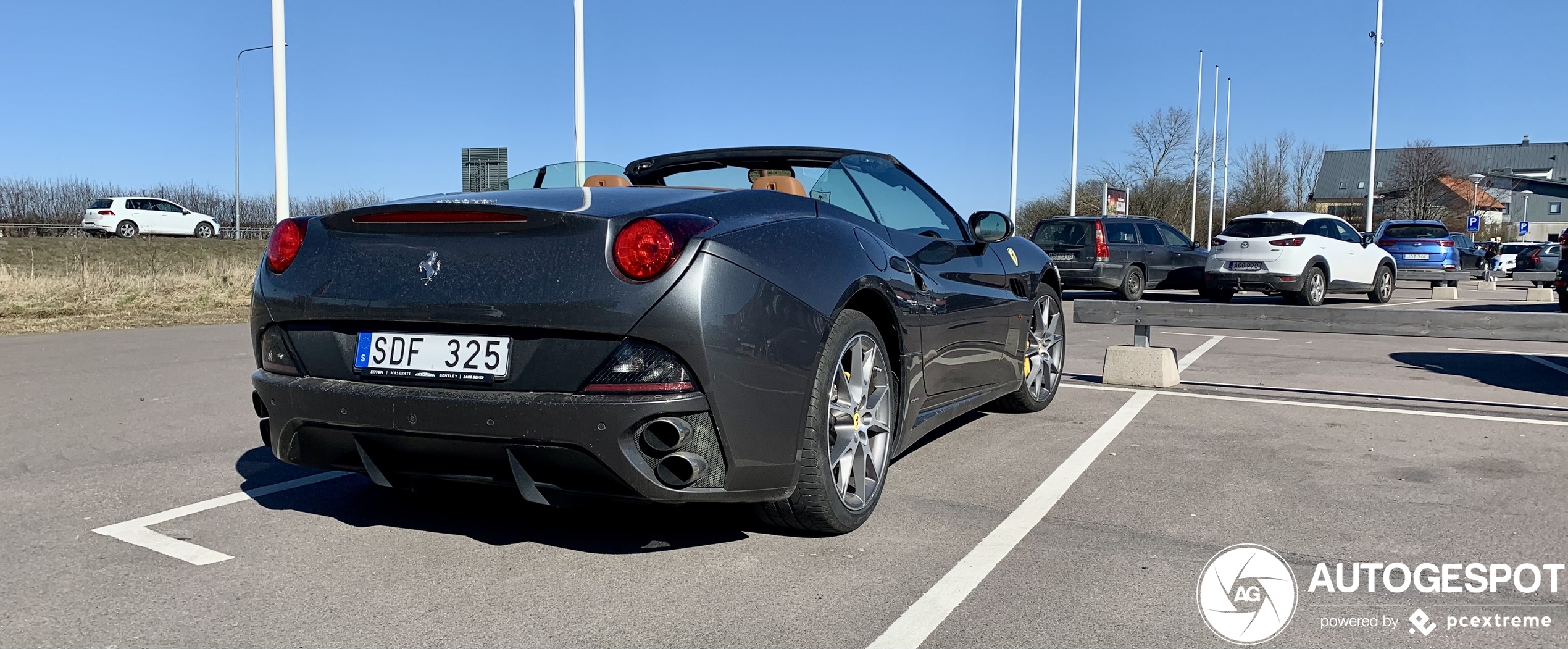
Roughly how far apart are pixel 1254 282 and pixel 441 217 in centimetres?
1669

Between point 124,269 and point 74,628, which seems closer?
point 74,628

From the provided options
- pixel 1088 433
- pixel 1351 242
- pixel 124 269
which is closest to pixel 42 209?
pixel 124 269

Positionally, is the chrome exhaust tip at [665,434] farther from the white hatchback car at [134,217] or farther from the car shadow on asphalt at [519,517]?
the white hatchback car at [134,217]

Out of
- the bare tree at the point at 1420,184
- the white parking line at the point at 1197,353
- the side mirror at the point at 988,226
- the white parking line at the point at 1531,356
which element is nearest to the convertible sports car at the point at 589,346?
the side mirror at the point at 988,226

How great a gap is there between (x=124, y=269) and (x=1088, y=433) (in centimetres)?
2147

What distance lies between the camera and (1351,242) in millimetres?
19219

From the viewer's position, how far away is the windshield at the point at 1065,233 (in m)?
20.0

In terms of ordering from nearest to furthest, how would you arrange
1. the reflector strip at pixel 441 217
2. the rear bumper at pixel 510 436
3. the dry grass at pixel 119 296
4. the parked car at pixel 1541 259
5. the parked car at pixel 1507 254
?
the rear bumper at pixel 510 436 → the reflector strip at pixel 441 217 → the dry grass at pixel 119 296 → the parked car at pixel 1541 259 → the parked car at pixel 1507 254

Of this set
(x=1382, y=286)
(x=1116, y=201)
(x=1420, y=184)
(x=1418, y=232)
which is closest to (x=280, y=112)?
(x=1382, y=286)

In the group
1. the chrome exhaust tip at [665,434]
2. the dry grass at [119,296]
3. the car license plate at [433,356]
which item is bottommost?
the dry grass at [119,296]

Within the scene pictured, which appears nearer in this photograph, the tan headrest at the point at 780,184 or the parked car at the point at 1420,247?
the tan headrest at the point at 780,184

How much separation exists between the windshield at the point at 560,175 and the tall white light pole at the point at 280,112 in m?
10.6

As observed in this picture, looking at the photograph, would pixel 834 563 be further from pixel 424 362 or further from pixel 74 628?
pixel 74 628

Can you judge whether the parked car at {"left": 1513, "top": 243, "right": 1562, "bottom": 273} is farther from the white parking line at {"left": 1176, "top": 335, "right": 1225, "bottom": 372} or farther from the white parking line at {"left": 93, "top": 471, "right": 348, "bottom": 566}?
the white parking line at {"left": 93, "top": 471, "right": 348, "bottom": 566}
